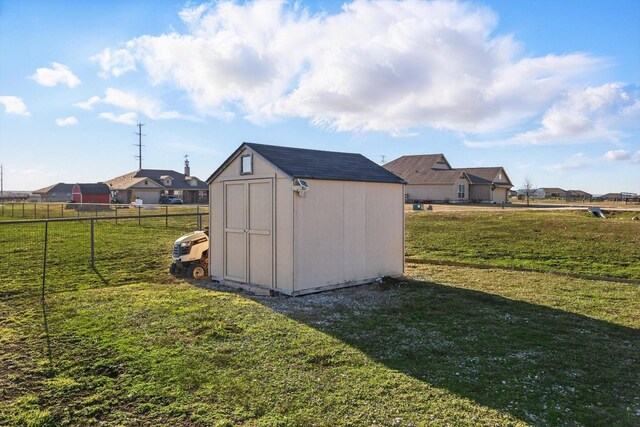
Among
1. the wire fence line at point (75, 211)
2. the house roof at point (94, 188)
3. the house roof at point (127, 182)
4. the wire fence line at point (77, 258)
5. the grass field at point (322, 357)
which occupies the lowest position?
the grass field at point (322, 357)

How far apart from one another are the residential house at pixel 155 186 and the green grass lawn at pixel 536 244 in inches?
1568

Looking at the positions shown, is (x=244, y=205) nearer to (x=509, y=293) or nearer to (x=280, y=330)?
(x=280, y=330)

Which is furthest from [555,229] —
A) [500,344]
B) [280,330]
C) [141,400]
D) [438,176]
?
[438,176]

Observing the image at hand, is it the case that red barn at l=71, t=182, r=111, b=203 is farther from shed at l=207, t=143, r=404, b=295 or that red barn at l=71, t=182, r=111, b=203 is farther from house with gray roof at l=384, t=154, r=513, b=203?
shed at l=207, t=143, r=404, b=295

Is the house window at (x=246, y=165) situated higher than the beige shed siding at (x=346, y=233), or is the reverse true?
the house window at (x=246, y=165)

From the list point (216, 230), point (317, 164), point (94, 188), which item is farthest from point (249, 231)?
point (94, 188)

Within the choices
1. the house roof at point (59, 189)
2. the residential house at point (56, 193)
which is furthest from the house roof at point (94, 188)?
the house roof at point (59, 189)

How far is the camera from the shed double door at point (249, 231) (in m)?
7.89

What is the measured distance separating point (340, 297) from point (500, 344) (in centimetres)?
303

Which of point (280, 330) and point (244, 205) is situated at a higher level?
point (244, 205)

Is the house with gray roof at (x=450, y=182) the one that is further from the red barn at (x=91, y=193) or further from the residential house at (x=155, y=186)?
the red barn at (x=91, y=193)

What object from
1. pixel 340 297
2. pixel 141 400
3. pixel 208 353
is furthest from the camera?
pixel 340 297

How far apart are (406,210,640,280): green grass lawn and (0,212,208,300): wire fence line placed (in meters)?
7.57

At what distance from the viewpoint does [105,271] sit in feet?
32.0
